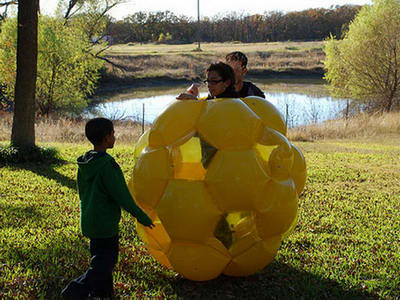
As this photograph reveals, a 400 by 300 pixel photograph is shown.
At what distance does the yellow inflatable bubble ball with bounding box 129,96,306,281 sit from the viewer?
11.8 feet

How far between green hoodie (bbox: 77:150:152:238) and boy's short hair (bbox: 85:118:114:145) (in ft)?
0.39

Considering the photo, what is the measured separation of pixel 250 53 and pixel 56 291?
5555 cm

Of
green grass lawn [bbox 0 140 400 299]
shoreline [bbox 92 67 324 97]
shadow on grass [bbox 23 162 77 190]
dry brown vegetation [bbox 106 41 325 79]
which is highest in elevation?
dry brown vegetation [bbox 106 41 325 79]

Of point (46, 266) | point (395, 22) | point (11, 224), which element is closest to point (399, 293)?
point (46, 266)

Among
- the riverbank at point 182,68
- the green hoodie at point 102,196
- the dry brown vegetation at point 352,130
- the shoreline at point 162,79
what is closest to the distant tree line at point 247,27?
the riverbank at point 182,68

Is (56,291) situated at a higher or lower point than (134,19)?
lower

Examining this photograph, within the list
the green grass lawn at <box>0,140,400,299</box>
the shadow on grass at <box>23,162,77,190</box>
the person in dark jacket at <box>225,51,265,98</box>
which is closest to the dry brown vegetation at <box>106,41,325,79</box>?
the shadow on grass at <box>23,162,77,190</box>

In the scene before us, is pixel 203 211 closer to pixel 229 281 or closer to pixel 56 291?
pixel 229 281

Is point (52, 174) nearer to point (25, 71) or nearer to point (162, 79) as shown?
point (25, 71)

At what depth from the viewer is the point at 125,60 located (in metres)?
50.0

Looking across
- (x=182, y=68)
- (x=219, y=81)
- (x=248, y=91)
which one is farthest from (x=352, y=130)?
(x=182, y=68)

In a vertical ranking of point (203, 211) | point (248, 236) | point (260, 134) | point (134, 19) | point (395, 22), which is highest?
point (134, 19)

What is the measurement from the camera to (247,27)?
96.7 meters

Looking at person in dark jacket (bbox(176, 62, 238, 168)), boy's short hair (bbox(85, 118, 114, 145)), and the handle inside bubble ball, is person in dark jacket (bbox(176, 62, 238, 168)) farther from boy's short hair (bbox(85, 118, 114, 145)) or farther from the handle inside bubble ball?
boy's short hair (bbox(85, 118, 114, 145))
